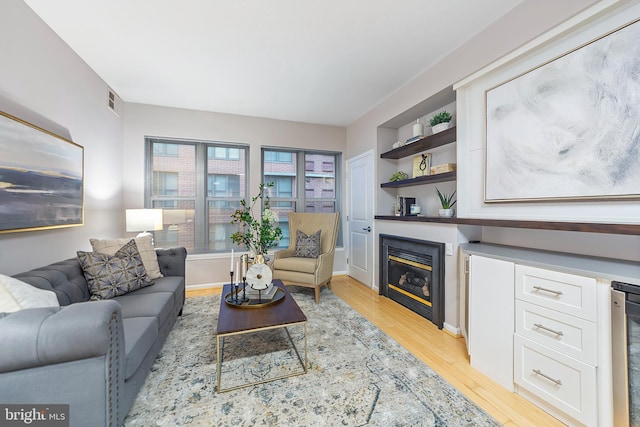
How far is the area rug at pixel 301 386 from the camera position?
4.72 ft

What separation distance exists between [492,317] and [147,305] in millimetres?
2493

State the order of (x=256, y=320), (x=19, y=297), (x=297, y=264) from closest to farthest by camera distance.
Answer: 1. (x=19, y=297)
2. (x=256, y=320)
3. (x=297, y=264)

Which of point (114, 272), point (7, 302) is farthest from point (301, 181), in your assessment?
point (7, 302)

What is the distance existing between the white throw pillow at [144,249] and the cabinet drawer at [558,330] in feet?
9.93

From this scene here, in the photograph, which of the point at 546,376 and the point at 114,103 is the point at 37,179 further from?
the point at 546,376

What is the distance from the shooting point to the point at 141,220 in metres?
2.99

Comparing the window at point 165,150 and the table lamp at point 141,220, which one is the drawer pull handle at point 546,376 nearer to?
the table lamp at point 141,220

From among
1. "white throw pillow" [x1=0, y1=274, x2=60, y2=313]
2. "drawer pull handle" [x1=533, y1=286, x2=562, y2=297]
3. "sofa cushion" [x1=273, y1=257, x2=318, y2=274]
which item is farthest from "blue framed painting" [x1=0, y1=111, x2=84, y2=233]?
"drawer pull handle" [x1=533, y1=286, x2=562, y2=297]

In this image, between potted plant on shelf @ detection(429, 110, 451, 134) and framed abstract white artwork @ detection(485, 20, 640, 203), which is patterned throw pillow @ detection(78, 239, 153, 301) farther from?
potted plant on shelf @ detection(429, 110, 451, 134)

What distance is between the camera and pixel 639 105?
1339mm

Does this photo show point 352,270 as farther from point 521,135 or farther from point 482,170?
point 521,135

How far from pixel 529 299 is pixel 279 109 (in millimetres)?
3595

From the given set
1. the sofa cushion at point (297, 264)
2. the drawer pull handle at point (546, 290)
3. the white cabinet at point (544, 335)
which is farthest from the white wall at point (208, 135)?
the drawer pull handle at point (546, 290)
